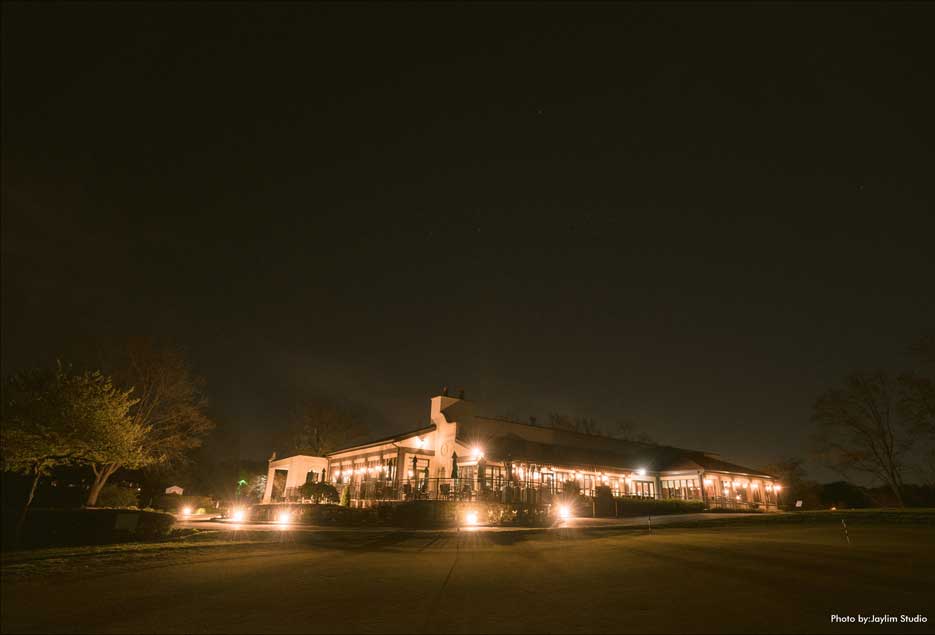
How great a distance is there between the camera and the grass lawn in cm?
563

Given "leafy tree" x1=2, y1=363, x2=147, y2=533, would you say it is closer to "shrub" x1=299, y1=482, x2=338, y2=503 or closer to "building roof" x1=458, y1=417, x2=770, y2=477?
"shrub" x1=299, y1=482, x2=338, y2=503

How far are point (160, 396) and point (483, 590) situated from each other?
107 ft

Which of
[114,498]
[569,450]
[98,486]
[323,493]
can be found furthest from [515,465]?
[98,486]

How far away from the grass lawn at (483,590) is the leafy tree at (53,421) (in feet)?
27.6

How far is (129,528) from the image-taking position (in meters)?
18.9

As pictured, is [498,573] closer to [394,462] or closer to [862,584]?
[862,584]

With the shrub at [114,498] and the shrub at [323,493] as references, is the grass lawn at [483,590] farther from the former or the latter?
the shrub at [114,498]

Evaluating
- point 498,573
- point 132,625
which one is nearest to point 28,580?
point 132,625

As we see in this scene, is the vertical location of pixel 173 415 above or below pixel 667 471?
above

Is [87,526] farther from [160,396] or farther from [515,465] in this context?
[515,465]

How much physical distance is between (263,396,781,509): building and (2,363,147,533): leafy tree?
12.9 meters

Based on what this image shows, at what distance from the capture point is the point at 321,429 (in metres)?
54.3

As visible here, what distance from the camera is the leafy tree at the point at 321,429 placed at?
5347cm

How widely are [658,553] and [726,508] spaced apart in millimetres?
29687
